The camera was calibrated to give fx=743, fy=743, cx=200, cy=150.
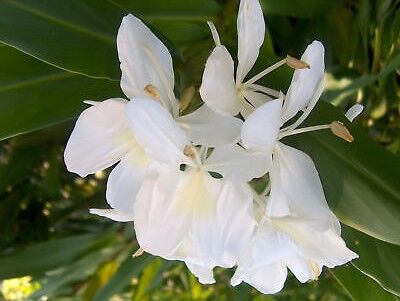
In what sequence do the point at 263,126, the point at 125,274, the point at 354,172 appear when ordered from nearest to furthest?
the point at 263,126 < the point at 354,172 < the point at 125,274

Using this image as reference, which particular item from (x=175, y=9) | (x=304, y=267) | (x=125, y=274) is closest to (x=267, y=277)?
(x=304, y=267)

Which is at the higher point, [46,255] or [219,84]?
[219,84]

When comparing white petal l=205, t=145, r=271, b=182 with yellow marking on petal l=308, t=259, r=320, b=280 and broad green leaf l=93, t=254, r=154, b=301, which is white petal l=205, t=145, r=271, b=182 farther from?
broad green leaf l=93, t=254, r=154, b=301

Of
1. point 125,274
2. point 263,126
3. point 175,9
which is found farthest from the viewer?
point 125,274

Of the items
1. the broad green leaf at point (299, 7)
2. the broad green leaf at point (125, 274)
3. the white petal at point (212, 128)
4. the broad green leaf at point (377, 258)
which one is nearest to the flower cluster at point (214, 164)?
the white petal at point (212, 128)

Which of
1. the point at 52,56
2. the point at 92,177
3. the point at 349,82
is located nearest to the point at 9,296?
the point at 92,177

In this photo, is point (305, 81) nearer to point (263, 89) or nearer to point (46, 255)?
point (263, 89)

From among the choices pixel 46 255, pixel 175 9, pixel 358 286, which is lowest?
pixel 46 255
